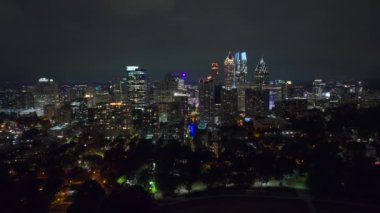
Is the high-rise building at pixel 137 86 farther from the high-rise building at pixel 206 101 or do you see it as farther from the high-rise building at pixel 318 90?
the high-rise building at pixel 318 90

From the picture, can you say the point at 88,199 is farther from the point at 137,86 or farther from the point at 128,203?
the point at 137,86

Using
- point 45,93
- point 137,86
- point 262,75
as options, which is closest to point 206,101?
point 137,86

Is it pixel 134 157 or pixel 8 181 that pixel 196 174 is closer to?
pixel 134 157

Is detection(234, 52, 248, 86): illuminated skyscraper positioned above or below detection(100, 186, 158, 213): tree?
above

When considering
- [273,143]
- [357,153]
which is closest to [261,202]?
[357,153]

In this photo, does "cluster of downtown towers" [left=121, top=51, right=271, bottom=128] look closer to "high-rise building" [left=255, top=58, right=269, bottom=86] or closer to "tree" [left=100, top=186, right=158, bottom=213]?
"high-rise building" [left=255, top=58, right=269, bottom=86]

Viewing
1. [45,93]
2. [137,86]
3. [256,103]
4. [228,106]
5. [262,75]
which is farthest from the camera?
[262,75]

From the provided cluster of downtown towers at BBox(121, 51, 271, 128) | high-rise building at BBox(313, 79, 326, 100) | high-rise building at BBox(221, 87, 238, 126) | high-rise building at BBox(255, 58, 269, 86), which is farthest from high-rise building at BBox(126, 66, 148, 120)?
high-rise building at BBox(313, 79, 326, 100)

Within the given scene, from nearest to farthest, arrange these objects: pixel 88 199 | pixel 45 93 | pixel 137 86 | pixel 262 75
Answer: pixel 88 199 < pixel 137 86 < pixel 45 93 < pixel 262 75
